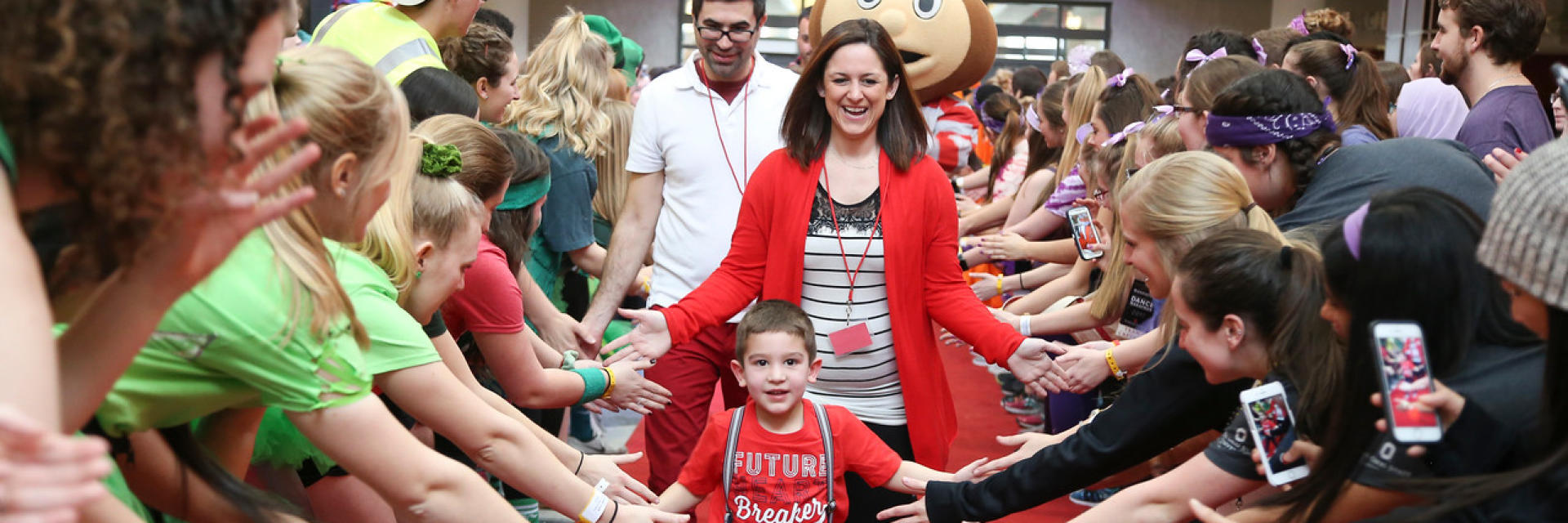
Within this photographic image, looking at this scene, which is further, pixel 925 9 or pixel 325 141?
pixel 925 9

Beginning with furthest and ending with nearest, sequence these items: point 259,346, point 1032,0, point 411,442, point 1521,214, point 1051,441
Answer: point 1032,0 < point 1051,441 < point 411,442 < point 259,346 < point 1521,214

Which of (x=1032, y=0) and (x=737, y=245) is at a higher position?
(x=737, y=245)

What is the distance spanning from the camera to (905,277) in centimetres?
285

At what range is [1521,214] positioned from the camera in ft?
4.37

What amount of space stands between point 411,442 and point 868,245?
131cm

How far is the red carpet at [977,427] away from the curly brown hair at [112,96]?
115 inches

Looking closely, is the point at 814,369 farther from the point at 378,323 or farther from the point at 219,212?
the point at 219,212

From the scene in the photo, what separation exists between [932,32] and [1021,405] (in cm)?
166

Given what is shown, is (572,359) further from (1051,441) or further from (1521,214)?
(1521,214)

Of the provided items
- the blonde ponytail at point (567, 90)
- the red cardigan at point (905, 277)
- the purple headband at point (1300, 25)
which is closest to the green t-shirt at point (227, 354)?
the red cardigan at point (905, 277)

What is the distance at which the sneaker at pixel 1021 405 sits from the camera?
17.4 feet

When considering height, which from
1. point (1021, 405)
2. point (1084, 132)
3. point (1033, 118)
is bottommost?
point (1021, 405)

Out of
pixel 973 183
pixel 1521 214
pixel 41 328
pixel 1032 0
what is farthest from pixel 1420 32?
pixel 41 328

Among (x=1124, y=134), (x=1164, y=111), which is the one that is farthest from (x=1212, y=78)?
(x=1124, y=134)
